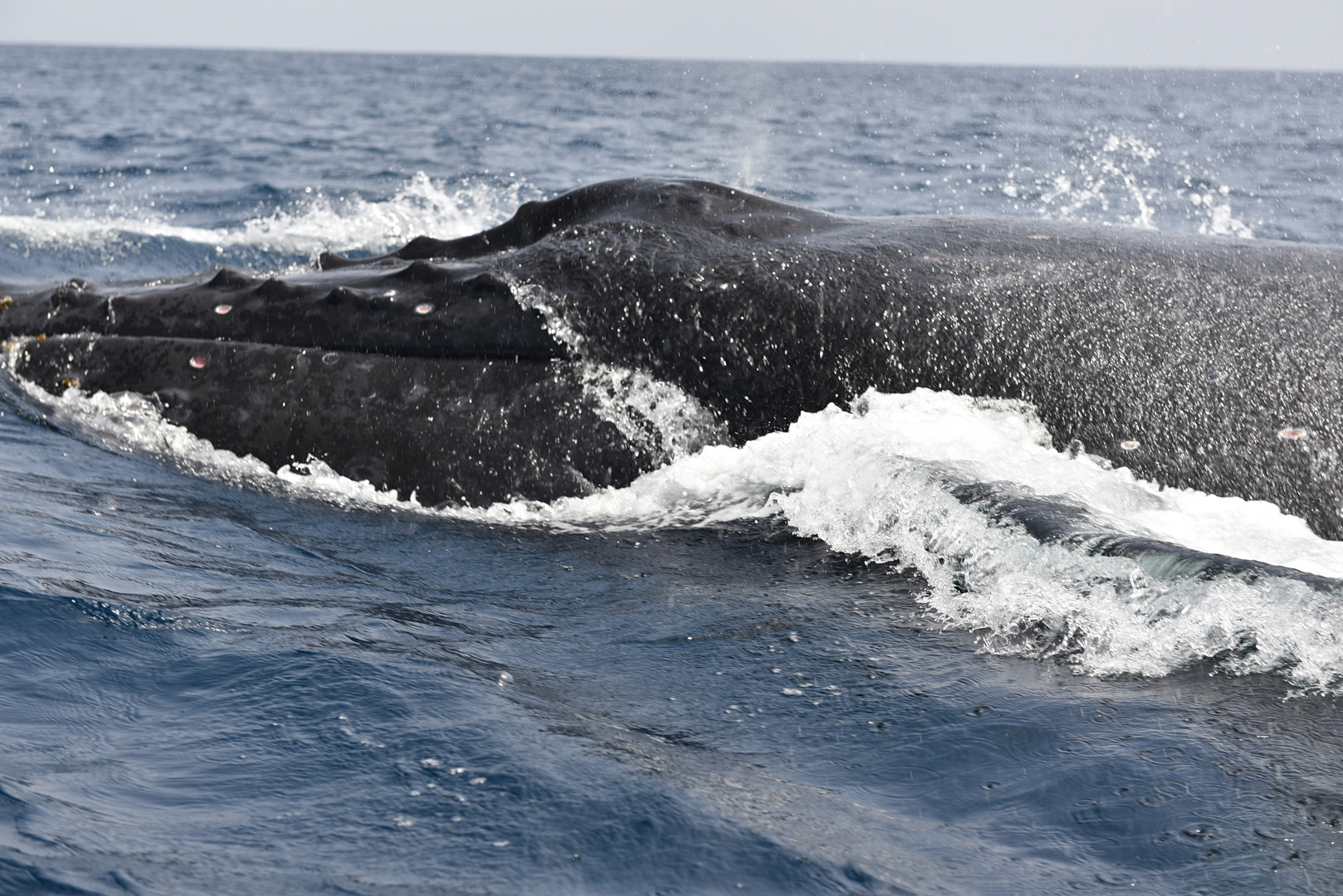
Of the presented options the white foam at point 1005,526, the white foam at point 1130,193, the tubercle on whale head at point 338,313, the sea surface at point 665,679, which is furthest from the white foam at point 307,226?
the white foam at point 1005,526

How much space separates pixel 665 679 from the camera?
4.09 meters

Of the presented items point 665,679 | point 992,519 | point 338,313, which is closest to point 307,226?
point 338,313

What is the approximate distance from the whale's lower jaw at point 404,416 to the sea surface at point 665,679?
0.41ft

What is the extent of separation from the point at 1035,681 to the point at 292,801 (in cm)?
219

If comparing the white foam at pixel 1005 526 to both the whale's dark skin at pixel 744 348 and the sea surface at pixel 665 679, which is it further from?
the whale's dark skin at pixel 744 348

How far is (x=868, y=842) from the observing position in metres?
3.18

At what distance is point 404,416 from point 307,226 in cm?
995

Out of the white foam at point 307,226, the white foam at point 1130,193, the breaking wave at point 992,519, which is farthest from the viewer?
the white foam at point 1130,193

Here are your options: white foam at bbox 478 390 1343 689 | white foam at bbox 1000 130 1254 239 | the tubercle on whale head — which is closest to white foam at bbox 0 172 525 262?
the tubercle on whale head

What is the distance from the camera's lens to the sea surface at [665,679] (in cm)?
306

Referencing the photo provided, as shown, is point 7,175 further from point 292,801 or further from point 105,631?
point 292,801

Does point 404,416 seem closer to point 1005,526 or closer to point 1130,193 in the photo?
point 1005,526

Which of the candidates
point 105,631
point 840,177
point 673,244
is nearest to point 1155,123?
point 840,177

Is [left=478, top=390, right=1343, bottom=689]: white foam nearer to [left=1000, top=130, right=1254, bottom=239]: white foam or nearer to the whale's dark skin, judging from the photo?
the whale's dark skin
